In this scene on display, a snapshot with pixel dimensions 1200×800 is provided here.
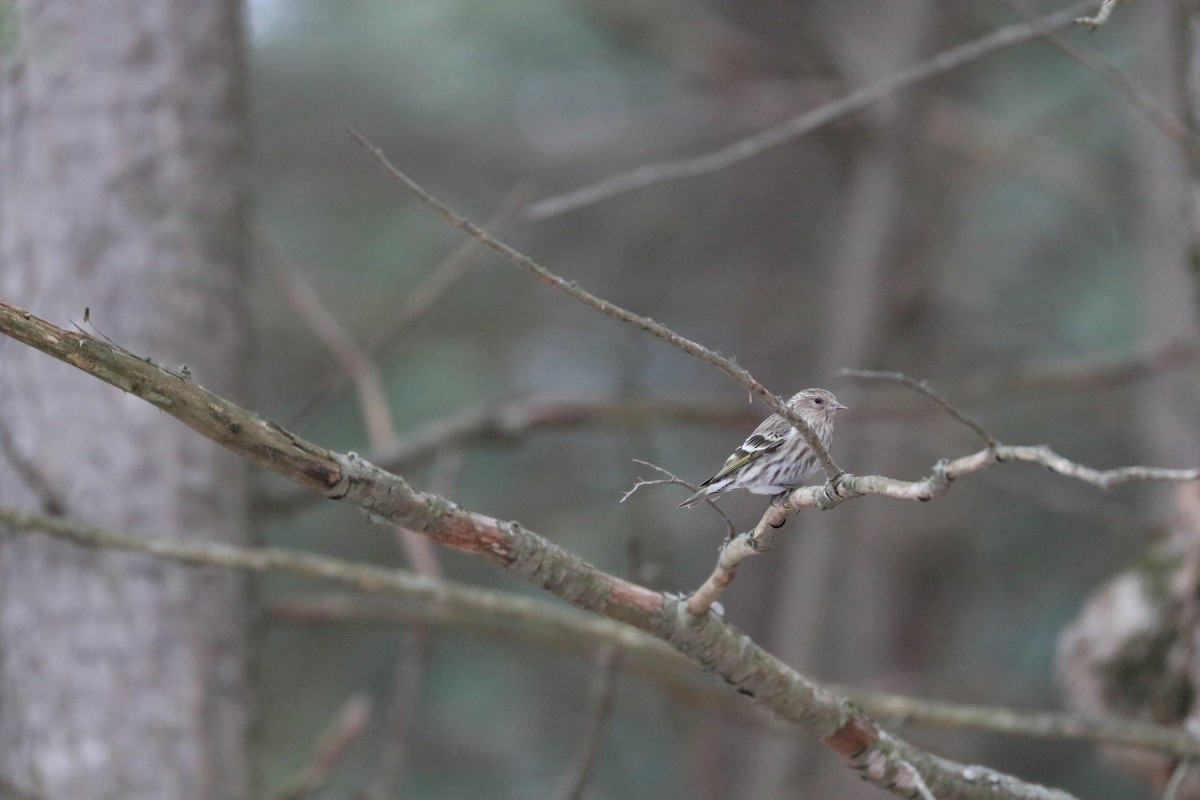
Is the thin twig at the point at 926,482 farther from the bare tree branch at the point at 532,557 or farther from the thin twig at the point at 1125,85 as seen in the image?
the thin twig at the point at 1125,85

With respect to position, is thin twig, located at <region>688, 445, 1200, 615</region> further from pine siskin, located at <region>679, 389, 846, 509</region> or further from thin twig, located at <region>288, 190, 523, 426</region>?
thin twig, located at <region>288, 190, 523, 426</region>

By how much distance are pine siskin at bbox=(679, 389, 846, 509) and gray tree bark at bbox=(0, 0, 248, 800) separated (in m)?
2.72

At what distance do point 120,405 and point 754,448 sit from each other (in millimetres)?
2881

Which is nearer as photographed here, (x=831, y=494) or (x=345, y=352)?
(x=831, y=494)

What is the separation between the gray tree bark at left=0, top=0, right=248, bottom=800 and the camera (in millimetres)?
4730

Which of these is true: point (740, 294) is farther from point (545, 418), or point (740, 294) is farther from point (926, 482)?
point (926, 482)

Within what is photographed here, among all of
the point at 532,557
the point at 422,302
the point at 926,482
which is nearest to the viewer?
the point at 926,482

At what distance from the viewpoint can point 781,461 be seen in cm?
284

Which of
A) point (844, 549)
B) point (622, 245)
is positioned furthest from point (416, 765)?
point (622, 245)

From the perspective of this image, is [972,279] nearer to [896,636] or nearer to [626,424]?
[896,636]

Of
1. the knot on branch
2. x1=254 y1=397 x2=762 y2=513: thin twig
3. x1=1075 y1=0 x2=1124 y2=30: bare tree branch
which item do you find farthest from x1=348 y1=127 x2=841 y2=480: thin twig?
x1=254 y1=397 x2=762 y2=513: thin twig

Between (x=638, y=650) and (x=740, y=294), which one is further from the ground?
(x=740, y=294)

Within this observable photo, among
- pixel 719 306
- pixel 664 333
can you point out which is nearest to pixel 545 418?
pixel 664 333

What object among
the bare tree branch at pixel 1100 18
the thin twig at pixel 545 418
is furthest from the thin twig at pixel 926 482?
the thin twig at pixel 545 418
